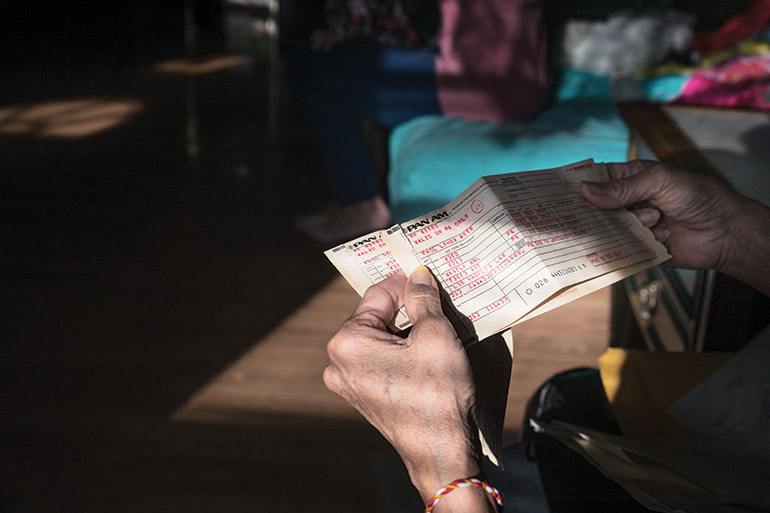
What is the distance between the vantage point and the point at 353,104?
2148mm

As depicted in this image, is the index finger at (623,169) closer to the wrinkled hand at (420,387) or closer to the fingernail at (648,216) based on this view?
the fingernail at (648,216)

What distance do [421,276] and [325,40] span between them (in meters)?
1.84

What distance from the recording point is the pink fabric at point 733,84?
5.71 feet

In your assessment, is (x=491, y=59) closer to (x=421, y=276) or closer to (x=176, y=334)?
(x=176, y=334)

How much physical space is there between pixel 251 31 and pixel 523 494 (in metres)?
4.58

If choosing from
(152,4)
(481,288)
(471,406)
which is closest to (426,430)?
(471,406)

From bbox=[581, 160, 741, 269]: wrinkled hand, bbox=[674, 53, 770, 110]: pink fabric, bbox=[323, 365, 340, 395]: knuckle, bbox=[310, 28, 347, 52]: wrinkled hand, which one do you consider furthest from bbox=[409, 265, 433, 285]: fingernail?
bbox=[310, 28, 347, 52]: wrinkled hand

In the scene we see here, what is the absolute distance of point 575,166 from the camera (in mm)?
824

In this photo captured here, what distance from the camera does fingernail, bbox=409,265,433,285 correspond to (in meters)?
0.67

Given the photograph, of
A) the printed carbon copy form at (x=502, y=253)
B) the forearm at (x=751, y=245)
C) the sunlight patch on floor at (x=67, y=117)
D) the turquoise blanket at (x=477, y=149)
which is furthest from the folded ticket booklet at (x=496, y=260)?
the sunlight patch on floor at (x=67, y=117)

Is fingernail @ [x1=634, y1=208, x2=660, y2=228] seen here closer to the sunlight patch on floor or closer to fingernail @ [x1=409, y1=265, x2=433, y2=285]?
fingernail @ [x1=409, y1=265, x2=433, y2=285]

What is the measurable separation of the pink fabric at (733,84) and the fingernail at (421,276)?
133 cm

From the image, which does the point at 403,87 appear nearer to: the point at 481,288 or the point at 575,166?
the point at 575,166

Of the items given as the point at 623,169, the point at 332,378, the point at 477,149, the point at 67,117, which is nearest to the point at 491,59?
the point at 477,149
